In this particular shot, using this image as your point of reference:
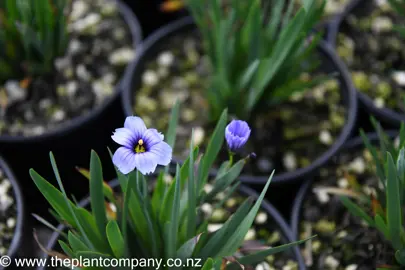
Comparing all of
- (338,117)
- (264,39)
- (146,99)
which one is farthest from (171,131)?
(338,117)

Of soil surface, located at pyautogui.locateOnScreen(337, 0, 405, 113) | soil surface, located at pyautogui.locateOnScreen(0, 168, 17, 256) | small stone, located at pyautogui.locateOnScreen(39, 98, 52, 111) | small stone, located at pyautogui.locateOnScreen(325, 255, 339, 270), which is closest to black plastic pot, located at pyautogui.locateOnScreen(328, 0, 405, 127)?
soil surface, located at pyautogui.locateOnScreen(337, 0, 405, 113)

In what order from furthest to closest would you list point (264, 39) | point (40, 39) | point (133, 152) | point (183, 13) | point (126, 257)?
point (183, 13) → point (40, 39) → point (264, 39) → point (126, 257) → point (133, 152)

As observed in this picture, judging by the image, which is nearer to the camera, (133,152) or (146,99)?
(133,152)

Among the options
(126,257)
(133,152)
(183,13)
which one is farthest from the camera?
(183,13)

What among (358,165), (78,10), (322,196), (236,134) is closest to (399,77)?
(358,165)

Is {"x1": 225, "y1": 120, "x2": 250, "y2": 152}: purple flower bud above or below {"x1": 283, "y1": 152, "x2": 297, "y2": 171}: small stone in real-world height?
above

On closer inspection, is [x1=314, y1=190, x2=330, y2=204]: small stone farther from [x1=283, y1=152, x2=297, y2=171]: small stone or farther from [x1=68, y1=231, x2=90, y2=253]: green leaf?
[x1=68, y1=231, x2=90, y2=253]: green leaf

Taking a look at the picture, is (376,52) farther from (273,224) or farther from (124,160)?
(124,160)

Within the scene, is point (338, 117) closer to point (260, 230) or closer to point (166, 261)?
point (260, 230)
